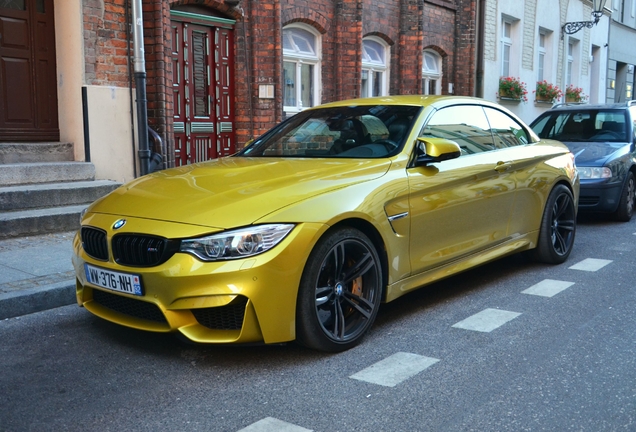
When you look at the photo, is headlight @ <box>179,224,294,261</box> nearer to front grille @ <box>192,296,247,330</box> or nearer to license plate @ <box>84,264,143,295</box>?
front grille @ <box>192,296,247,330</box>

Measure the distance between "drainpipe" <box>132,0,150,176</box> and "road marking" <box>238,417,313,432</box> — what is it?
667cm

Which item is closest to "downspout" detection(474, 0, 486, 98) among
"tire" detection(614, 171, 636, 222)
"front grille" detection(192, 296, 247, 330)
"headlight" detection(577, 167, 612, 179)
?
"tire" detection(614, 171, 636, 222)

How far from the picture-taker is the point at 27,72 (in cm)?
916

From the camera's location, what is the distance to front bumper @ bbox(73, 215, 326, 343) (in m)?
3.73

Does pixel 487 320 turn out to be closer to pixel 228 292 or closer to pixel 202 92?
pixel 228 292

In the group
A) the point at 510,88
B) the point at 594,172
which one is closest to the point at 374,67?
the point at 510,88

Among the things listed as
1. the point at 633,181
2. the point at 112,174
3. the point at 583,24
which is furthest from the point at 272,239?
the point at 583,24

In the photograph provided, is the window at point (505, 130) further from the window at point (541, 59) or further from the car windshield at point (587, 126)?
the window at point (541, 59)

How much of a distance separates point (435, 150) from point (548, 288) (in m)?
1.86

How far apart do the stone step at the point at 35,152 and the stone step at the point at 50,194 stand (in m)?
0.54

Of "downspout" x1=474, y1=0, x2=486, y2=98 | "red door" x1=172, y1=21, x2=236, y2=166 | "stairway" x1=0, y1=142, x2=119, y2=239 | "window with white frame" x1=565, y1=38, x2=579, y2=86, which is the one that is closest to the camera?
"stairway" x1=0, y1=142, x2=119, y2=239

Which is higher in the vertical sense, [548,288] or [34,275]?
[34,275]

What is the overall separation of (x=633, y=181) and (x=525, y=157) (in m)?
4.73

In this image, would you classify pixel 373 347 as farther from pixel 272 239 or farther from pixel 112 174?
pixel 112 174
